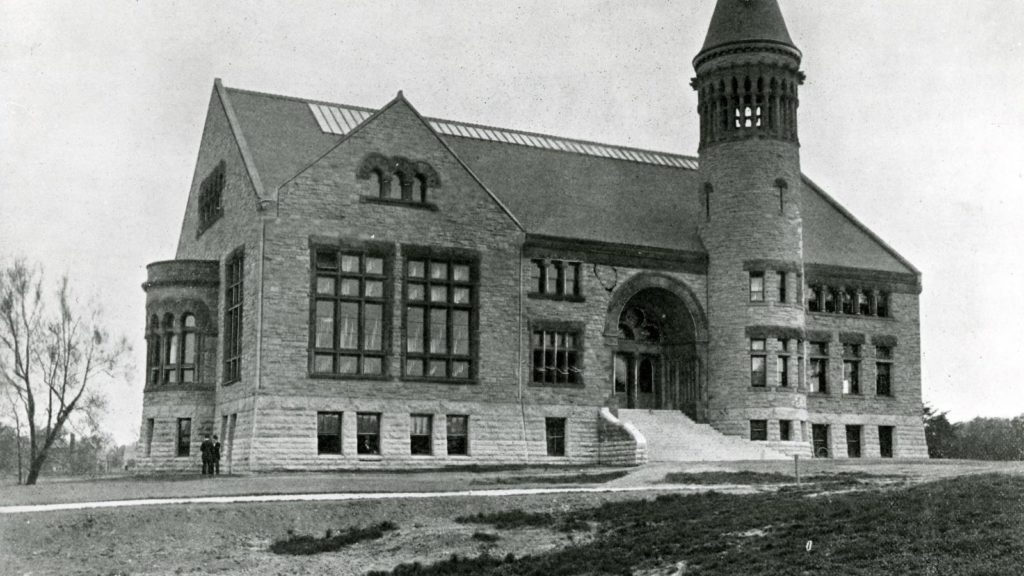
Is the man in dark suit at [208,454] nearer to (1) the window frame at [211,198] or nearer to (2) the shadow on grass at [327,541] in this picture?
(1) the window frame at [211,198]

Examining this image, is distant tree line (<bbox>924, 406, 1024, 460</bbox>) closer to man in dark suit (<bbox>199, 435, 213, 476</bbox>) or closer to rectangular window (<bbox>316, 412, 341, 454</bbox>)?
rectangular window (<bbox>316, 412, 341, 454</bbox>)

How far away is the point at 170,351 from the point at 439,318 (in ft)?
31.7

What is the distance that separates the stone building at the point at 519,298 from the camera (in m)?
38.8

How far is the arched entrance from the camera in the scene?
46812 millimetres

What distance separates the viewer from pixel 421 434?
131 feet

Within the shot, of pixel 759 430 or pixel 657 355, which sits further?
pixel 657 355

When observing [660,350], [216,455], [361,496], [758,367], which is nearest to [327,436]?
[216,455]

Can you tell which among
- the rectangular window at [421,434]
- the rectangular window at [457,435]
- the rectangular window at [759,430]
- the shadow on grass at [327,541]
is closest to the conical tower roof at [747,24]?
the rectangular window at [759,430]

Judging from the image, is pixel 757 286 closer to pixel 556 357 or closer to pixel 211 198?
pixel 556 357

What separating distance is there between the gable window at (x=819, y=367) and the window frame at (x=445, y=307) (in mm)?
15819

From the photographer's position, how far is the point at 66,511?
75.7 ft

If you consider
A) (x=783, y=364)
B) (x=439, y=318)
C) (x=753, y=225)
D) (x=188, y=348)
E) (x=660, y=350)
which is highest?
(x=753, y=225)

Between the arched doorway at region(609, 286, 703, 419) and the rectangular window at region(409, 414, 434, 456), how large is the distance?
9.56 metres

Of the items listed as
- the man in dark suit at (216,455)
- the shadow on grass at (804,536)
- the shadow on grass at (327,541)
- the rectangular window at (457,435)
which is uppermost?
the rectangular window at (457,435)
